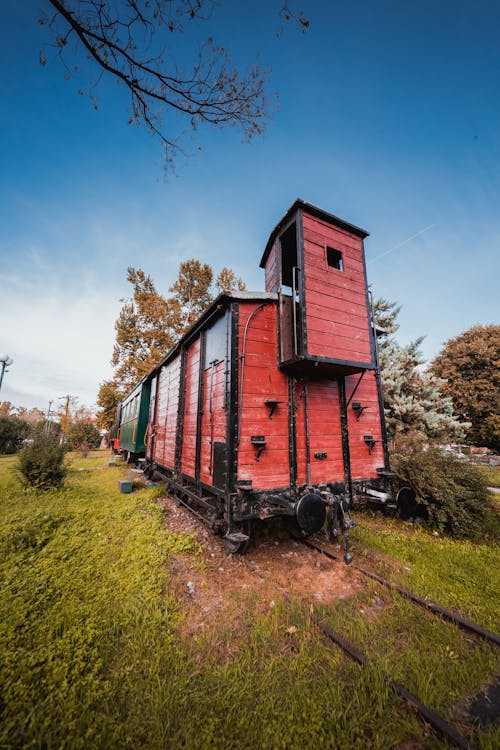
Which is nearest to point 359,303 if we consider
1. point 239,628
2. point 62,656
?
point 239,628

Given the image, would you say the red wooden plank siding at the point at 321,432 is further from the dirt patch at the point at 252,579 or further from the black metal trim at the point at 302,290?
the dirt patch at the point at 252,579

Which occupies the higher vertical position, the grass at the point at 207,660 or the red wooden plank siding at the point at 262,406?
the red wooden plank siding at the point at 262,406

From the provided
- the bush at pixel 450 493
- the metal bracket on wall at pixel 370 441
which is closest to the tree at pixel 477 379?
the bush at pixel 450 493

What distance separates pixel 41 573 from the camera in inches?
150

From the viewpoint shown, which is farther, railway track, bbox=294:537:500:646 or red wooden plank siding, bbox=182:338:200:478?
red wooden plank siding, bbox=182:338:200:478

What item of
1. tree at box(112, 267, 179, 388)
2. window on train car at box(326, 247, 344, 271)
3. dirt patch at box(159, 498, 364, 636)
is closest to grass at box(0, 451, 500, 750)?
dirt patch at box(159, 498, 364, 636)

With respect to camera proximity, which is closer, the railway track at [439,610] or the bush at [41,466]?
the railway track at [439,610]

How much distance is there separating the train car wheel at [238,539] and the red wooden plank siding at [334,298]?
2.92 meters

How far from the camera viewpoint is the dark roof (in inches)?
203

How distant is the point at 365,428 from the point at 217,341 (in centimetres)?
339

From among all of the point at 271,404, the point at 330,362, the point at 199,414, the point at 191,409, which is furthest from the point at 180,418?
the point at 330,362

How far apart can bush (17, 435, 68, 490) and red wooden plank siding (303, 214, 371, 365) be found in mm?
8914

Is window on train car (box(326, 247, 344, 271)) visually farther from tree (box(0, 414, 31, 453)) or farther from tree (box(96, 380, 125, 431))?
tree (box(0, 414, 31, 453))

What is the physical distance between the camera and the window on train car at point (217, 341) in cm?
494
